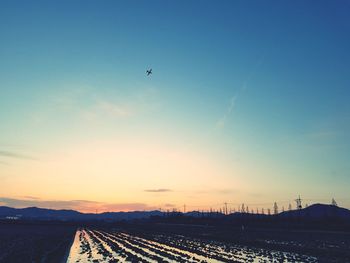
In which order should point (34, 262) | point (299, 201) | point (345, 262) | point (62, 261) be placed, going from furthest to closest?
1. point (299, 201)
2. point (62, 261)
3. point (34, 262)
4. point (345, 262)

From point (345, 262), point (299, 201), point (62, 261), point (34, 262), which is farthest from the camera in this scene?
point (299, 201)

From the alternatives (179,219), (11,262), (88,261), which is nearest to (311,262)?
(88,261)

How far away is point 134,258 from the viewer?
30266 mm

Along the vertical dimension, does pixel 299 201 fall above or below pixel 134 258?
above

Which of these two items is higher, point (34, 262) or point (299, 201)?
point (299, 201)

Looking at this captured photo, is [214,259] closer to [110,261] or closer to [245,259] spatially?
[245,259]

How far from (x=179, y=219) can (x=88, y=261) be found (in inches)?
5840

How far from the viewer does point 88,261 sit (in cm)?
2888

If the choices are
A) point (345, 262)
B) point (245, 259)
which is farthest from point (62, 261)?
point (345, 262)

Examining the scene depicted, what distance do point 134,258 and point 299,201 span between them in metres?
153

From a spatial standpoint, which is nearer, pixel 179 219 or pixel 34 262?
pixel 34 262

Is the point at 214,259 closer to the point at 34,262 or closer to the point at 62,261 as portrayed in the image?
the point at 62,261

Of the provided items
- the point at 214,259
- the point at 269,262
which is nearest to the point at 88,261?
the point at 214,259

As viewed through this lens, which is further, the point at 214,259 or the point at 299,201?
the point at 299,201
